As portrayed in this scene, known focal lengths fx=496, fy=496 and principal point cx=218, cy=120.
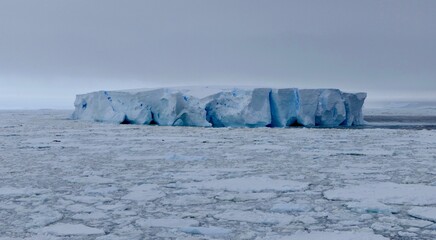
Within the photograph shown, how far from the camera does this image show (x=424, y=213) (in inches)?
116

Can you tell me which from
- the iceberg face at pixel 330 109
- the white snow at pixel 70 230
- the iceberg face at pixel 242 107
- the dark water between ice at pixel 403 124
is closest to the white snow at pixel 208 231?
the white snow at pixel 70 230

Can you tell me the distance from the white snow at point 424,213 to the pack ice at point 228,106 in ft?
37.6

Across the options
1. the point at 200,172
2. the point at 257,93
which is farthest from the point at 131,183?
the point at 257,93

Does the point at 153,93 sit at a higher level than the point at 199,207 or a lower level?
higher

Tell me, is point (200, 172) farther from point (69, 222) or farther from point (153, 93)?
point (153, 93)

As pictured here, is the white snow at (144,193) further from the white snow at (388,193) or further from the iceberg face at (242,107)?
the iceberg face at (242,107)

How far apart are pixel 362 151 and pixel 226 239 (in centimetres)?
481

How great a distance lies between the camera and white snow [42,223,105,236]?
2.57 meters

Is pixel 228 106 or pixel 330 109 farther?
pixel 330 109

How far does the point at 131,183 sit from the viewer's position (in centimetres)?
411

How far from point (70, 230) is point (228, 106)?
1239cm

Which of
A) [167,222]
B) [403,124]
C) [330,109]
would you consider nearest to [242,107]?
[330,109]

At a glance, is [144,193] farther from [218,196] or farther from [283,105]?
[283,105]

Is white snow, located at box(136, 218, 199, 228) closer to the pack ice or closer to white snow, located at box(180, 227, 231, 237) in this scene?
white snow, located at box(180, 227, 231, 237)
